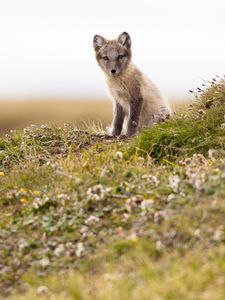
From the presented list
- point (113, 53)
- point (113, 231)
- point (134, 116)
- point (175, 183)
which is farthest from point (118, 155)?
point (113, 53)

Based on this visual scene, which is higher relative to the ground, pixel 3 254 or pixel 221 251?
pixel 221 251

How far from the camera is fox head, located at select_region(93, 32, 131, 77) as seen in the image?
40.8 feet

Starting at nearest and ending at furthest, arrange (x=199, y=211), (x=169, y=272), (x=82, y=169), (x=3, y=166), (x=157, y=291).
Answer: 1. (x=157, y=291)
2. (x=169, y=272)
3. (x=199, y=211)
4. (x=82, y=169)
5. (x=3, y=166)

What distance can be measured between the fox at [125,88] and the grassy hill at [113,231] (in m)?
3.67

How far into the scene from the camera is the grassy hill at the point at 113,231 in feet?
16.4

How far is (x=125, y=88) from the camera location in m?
12.5

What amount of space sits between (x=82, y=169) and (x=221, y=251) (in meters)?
2.98

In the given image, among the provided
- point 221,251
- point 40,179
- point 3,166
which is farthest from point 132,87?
point 221,251

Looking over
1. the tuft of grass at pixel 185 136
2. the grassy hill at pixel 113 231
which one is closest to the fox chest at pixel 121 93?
the tuft of grass at pixel 185 136

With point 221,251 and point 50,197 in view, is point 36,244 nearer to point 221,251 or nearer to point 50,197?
point 50,197

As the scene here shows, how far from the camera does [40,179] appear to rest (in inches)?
329

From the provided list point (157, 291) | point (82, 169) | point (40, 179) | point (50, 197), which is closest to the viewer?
point (157, 291)

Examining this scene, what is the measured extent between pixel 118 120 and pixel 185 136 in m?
3.06

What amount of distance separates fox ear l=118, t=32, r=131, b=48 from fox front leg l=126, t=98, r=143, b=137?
114 cm
